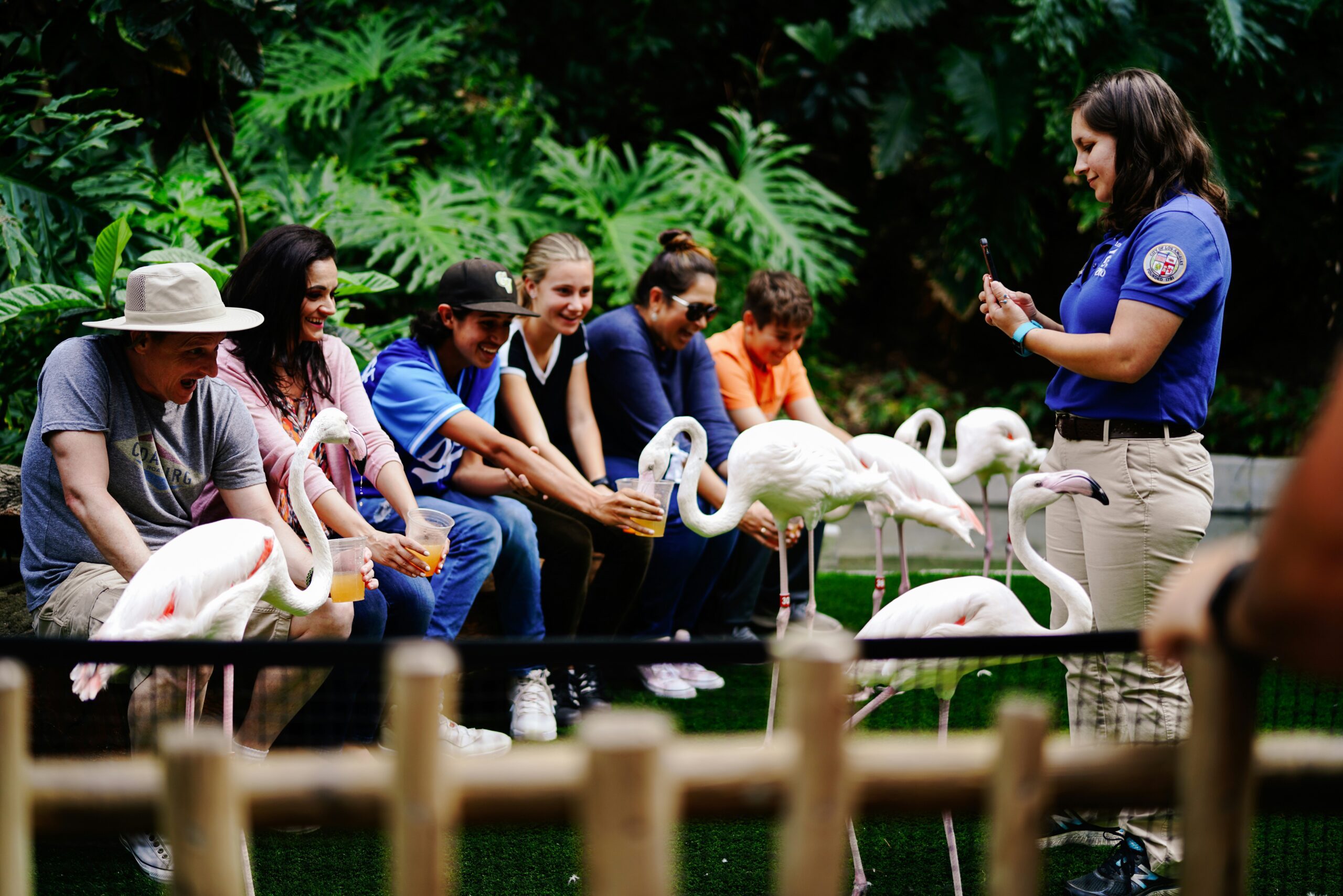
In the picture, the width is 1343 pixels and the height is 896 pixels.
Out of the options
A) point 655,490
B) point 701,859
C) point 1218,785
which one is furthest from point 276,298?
point 1218,785

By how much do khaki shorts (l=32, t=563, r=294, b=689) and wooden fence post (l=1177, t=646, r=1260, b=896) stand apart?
1.91m

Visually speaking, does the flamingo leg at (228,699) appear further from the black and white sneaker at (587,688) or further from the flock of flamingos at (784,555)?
the black and white sneaker at (587,688)

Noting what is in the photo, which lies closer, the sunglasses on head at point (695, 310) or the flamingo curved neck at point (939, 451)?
the sunglasses on head at point (695, 310)

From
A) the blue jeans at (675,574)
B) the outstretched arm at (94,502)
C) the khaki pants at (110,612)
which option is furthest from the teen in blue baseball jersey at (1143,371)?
the outstretched arm at (94,502)

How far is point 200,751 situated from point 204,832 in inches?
3.2

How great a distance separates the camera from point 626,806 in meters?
1.03

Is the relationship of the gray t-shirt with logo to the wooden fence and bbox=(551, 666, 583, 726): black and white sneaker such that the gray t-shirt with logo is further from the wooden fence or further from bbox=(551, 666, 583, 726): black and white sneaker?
the wooden fence

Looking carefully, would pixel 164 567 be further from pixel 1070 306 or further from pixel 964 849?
pixel 1070 306

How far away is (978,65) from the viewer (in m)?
7.23

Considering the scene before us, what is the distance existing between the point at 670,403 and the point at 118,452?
6.90ft

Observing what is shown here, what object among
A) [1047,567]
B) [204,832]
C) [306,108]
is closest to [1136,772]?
[204,832]

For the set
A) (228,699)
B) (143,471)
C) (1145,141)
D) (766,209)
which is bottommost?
(228,699)

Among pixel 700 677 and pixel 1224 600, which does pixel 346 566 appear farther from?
pixel 1224 600

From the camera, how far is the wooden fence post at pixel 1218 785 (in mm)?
1111
